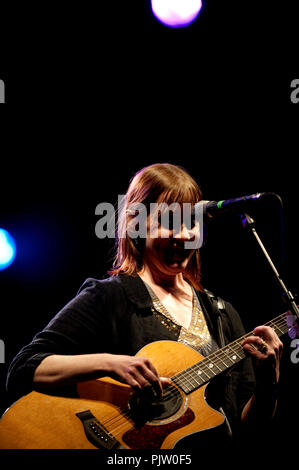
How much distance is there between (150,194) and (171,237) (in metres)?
0.30

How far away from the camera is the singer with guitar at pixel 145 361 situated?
55.1 inches

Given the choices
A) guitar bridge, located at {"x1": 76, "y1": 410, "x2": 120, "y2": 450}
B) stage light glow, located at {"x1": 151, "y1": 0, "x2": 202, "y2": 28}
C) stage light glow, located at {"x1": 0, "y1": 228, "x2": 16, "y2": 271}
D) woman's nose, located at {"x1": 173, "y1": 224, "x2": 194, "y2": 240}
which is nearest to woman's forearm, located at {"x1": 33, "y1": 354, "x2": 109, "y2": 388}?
guitar bridge, located at {"x1": 76, "y1": 410, "x2": 120, "y2": 450}

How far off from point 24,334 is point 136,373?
186 centimetres

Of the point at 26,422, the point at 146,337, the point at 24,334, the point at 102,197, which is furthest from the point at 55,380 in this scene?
the point at 102,197

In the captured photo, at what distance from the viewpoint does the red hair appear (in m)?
2.02

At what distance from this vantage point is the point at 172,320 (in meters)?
A: 1.81

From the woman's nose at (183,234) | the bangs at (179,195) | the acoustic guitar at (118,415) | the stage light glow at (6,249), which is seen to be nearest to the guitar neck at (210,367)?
the acoustic guitar at (118,415)

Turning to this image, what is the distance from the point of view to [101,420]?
1.41 metres

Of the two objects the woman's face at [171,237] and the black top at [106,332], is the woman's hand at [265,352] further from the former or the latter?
the woman's face at [171,237]

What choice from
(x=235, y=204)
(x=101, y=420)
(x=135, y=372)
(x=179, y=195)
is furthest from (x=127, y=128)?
(x=101, y=420)

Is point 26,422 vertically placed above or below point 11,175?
below

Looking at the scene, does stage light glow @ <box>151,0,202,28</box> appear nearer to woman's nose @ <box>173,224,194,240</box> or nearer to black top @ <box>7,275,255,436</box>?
woman's nose @ <box>173,224,194,240</box>

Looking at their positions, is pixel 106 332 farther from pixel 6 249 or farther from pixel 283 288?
pixel 6 249

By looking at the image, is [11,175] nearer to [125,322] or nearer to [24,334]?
[24,334]
